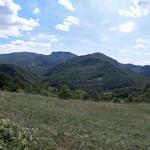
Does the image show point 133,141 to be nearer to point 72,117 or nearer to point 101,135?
point 101,135

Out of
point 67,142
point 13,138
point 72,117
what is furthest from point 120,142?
point 13,138

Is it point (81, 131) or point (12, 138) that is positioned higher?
point (12, 138)

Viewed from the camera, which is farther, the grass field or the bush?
the grass field

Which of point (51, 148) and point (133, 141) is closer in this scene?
point (51, 148)

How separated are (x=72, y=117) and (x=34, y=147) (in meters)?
15.0

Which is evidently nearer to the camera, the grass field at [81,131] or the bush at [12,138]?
the bush at [12,138]

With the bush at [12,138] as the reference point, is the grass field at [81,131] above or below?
below

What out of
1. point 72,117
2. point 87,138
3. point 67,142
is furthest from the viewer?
point 72,117

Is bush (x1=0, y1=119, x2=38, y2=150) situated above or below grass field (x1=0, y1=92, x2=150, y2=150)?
above

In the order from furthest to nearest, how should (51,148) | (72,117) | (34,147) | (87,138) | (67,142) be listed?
(72,117)
(87,138)
(67,142)
(51,148)
(34,147)

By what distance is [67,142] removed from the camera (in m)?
17.1

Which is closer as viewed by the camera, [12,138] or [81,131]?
[12,138]

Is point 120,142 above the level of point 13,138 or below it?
below

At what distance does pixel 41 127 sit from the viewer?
19.8 m
